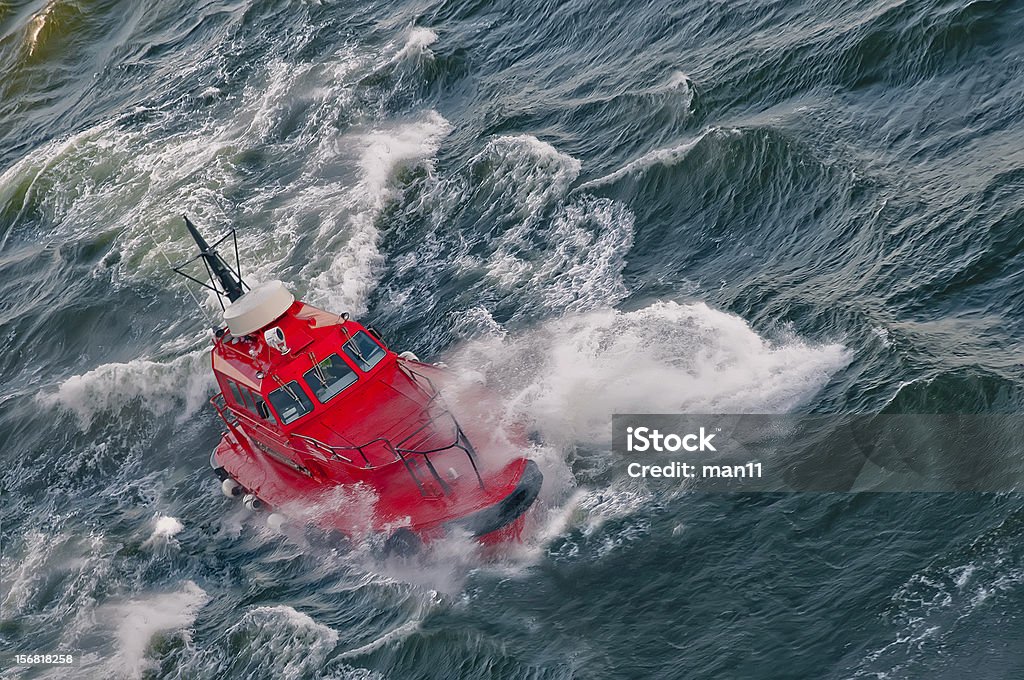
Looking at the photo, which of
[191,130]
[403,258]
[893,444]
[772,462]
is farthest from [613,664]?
[191,130]

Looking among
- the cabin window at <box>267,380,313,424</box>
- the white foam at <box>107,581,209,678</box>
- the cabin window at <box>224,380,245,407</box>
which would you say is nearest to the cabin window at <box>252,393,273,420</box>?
the cabin window at <box>267,380,313,424</box>

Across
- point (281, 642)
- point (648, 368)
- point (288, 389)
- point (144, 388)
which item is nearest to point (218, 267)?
point (288, 389)

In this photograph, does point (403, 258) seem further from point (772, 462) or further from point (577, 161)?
point (772, 462)

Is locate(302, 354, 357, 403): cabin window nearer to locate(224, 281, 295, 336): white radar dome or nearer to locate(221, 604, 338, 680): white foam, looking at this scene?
locate(224, 281, 295, 336): white radar dome

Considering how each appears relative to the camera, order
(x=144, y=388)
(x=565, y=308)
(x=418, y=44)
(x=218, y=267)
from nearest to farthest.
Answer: (x=218, y=267)
(x=565, y=308)
(x=144, y=388)
(x=418, y=44)

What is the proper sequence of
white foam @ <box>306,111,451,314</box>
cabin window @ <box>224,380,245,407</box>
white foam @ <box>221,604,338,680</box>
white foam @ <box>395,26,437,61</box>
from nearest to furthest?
white foam @ <box>221,604,338,680</box> → cabin window @ <box>224,380,245,407</box> → white foam @ <box>306,111,451,314</box> → white foam @ <box>395,26,437,61</box>

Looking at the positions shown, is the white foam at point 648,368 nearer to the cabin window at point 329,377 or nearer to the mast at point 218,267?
the cabin window at point 329,377

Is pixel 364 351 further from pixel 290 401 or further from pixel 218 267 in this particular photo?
pixel 218 267
